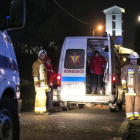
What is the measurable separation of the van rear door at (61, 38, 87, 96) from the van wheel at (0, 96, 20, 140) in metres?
5.98

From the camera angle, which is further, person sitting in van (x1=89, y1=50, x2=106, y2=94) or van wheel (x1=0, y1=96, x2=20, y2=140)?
person sitting in van (x1=89, y1=50, x2=106, y2=94)

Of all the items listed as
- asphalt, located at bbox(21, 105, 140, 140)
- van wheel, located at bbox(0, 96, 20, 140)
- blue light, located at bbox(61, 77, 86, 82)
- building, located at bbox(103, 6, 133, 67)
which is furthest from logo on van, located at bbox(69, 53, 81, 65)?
building, located at bbox(103, 6, 133, 67)

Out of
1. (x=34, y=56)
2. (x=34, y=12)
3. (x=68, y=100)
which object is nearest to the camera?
(x=68, y=100)

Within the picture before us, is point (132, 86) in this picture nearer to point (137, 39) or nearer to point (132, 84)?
point (132, 84)

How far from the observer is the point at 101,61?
12.1 metres

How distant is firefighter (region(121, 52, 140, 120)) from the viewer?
33.1ft

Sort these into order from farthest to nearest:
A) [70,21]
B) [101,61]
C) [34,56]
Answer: [70,21] → [34,56] → [101,61]

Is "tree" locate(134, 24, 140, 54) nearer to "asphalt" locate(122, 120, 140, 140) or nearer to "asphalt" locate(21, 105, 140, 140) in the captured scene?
"asphalt" locate(122, 120, 140, 140)

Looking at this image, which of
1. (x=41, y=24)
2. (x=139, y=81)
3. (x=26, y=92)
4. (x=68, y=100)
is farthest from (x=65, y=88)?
(x=41, y=24)

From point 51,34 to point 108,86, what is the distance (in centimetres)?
2107

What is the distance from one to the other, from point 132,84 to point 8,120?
577 cm

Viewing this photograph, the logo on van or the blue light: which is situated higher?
the logo on van

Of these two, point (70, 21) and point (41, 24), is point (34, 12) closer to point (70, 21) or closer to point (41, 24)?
point (41, 24)

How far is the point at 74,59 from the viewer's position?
11.5m
